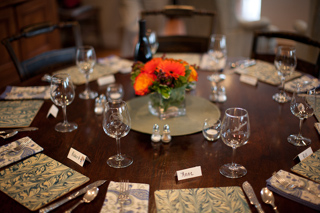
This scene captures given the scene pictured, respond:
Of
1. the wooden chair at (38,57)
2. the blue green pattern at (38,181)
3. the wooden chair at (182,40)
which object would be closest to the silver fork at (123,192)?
the blue green pattern at (38,181)

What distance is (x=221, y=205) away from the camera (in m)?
0.97

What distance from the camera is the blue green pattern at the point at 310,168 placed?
108cm

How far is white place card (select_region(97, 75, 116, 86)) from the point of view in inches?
73.1

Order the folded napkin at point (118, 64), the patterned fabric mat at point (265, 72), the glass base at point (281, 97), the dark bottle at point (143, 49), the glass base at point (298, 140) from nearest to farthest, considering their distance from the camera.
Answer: the glass base at point (298, 140)
the glass base at point (281, 97)
the dark bottle at point (143, 49)
the patterned fabric mat at point (265, 72)
the folded napkin at point (118, 64)

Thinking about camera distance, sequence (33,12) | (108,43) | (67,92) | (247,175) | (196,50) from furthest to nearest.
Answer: (108,43), (33,12), (196,50), (67,92), (247,175)

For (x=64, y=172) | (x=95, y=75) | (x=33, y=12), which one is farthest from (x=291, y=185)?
(x=33, y=12)

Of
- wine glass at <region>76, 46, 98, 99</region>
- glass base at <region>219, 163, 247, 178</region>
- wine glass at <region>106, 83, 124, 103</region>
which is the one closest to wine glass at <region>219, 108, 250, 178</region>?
glass base at <region>219, 163, 247, 178</region>

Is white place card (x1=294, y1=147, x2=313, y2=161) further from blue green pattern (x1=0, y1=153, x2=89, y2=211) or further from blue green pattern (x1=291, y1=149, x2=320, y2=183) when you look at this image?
blue green pattern (x1=0, y1=153, x2=89, y2=211)

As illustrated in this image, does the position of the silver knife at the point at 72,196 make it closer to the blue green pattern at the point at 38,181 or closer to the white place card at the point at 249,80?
the blue green pattern at the point at 38,181

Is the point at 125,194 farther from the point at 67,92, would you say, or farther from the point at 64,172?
the point at 67,92

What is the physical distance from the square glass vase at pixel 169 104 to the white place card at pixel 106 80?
1.53 ft

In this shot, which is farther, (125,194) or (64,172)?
(64,172)

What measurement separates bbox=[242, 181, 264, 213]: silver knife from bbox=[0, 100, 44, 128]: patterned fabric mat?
0.92m

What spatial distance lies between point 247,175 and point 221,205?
17cm
